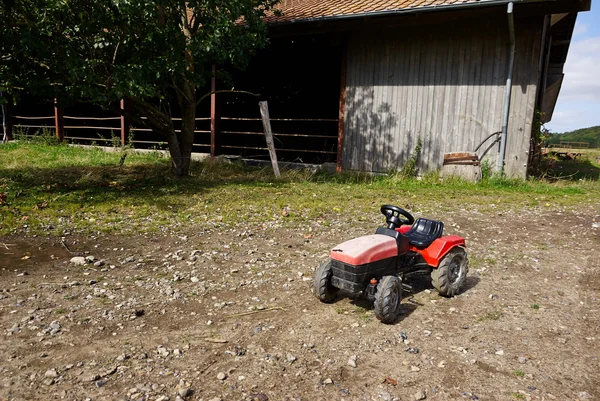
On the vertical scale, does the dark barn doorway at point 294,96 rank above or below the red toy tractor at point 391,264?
above

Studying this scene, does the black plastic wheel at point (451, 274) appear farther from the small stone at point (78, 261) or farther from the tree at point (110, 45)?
the tree at point (110, 45)

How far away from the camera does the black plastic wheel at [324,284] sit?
3.33m

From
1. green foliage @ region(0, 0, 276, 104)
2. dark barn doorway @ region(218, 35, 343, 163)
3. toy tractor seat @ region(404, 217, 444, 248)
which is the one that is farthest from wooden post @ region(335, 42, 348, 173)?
toy tractor seat @ region(404, 217, 444, 248)

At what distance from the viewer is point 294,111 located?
43.8 ft

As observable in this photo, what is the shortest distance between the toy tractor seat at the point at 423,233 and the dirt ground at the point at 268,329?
0.45 metres

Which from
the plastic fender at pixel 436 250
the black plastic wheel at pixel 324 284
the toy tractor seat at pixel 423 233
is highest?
the toy tractor seat at pixel 423 233

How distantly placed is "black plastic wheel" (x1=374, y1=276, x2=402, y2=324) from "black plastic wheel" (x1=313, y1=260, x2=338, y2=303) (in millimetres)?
405

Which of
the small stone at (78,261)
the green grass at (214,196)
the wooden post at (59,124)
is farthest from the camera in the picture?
the wooden post at (59,124)

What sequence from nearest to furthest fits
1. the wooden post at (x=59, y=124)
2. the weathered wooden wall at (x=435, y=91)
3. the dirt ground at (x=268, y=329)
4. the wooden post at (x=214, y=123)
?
1. the dirt ground at (x=268, y=329)
2. the weathered wooden wall at (x=435, y=91)
3. the wooden post at (x=214, y=123)
4. the wooden post at (x=59, y=124)

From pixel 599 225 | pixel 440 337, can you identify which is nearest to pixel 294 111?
pixel 599 225

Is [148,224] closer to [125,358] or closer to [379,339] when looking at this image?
[125,358]

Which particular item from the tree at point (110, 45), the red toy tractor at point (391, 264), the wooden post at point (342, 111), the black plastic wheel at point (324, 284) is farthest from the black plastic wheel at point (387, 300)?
the wooden post at point (342, 111)

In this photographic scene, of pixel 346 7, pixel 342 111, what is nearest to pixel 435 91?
pixel 342 111

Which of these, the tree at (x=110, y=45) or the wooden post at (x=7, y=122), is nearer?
the tree at (x=110, y=45)
